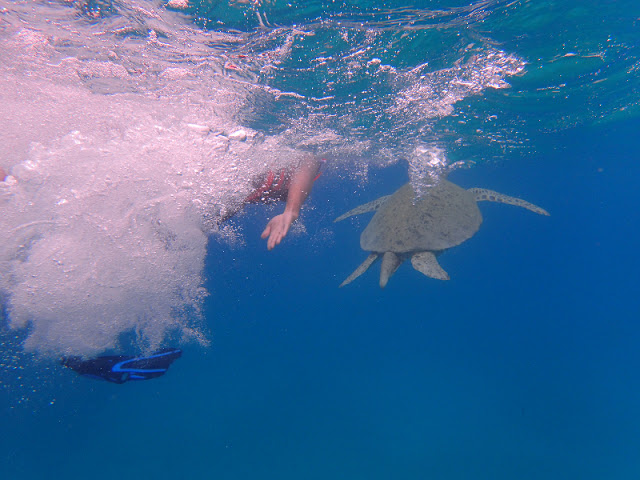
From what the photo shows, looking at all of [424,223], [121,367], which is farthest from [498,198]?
[121,367]

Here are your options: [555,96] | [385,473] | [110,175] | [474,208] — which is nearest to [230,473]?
Result: [385,473]

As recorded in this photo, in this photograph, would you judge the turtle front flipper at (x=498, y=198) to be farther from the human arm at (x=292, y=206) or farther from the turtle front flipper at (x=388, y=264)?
the human arm at (x=292, y=206)

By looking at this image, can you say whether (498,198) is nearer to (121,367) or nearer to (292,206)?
(292,206)

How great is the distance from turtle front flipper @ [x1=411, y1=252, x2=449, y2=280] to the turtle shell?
0.47 feet

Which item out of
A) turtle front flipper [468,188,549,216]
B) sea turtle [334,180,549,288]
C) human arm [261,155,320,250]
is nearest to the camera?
human arm [261,155,320,250]

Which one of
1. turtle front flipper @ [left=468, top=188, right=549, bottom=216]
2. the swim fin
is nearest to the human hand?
the swim fin

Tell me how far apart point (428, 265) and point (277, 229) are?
9.18 feet

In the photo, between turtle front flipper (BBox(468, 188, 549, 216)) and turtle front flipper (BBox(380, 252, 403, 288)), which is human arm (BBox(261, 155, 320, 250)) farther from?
turtle front flipper (BBox(468, 188, 549, 216))

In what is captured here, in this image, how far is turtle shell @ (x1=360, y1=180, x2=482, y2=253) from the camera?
5973 millimetres

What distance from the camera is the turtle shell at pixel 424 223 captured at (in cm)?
597

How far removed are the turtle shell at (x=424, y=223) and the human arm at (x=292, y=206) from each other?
174 centimetres

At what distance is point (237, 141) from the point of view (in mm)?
11445

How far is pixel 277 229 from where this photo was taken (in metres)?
5.30

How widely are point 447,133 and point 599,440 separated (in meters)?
20.8
